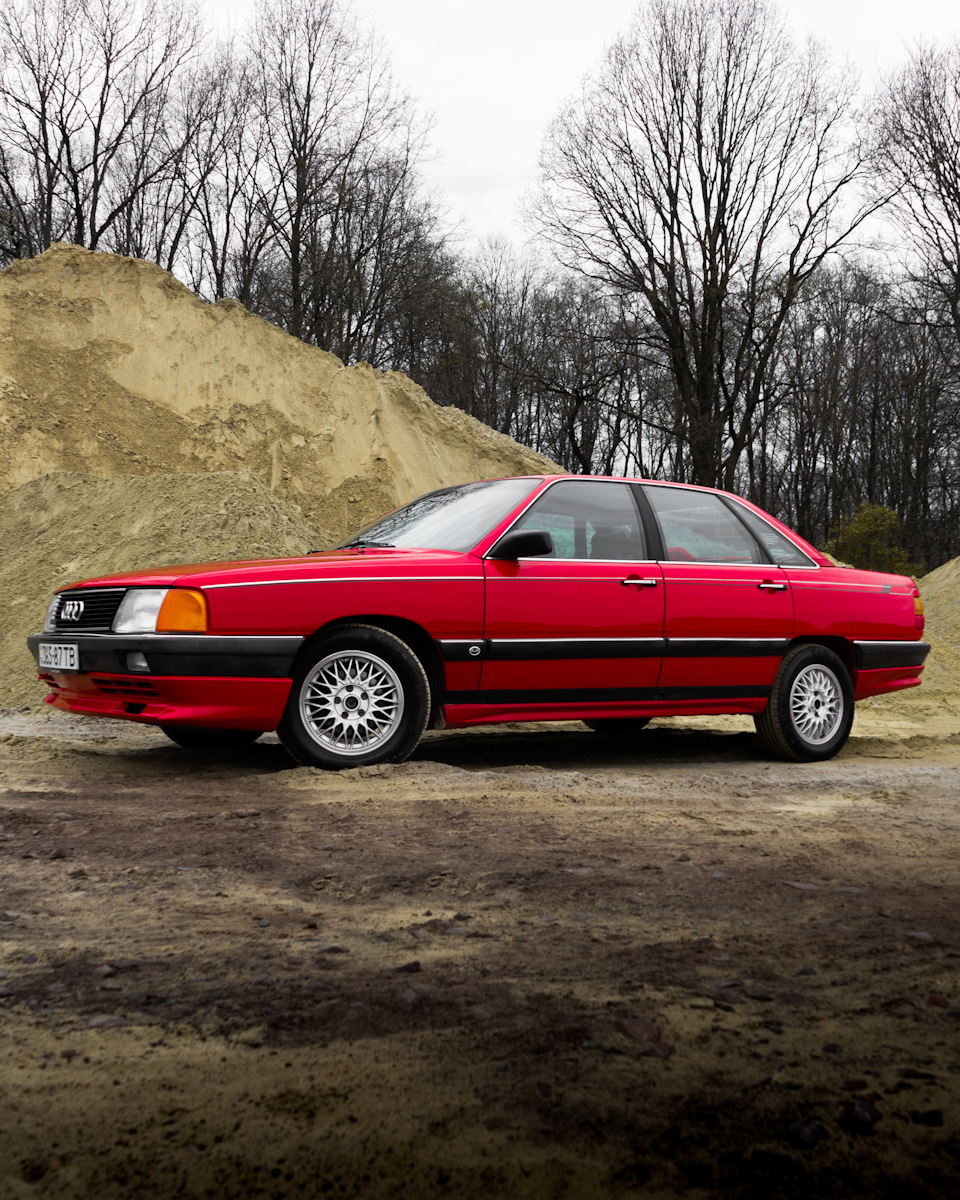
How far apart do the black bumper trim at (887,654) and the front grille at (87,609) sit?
4729mm

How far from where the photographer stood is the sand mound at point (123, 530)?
37.6 ft

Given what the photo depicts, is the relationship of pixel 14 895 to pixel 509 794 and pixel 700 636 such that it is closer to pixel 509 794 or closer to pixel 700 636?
pixel 509 794

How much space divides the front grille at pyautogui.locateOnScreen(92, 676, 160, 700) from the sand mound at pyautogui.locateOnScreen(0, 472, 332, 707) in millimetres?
5371

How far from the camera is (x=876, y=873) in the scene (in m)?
3.61

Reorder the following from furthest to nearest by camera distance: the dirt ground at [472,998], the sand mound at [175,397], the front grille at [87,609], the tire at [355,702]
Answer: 1. the sand mound at [175,397]
2. the front grille at [87,609]
3. the tire at [355,702]
4. the dirt ground at [472,998]

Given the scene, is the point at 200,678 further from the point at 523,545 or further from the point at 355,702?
the point at 523,545

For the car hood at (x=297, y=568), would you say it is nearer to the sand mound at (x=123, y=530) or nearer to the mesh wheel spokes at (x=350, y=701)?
the mesh wheel spokes at (x=350, y=701)

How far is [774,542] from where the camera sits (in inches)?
275

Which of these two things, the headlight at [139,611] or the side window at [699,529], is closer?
the headlight at [139,611]

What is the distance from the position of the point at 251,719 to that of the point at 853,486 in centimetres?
3950

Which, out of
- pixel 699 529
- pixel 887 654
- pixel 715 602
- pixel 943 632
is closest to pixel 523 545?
pixel 715 602

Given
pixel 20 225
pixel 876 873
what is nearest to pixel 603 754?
pixel 876 873

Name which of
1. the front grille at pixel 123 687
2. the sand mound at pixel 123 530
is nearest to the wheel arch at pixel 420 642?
the front grille at pixel 123 687

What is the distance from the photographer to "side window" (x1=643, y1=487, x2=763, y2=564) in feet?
21.4
